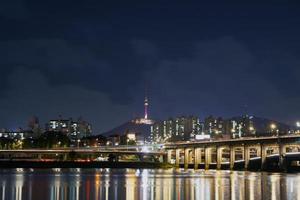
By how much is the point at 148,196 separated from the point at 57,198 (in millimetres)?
9557

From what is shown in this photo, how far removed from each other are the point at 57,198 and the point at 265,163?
11030 centimetres

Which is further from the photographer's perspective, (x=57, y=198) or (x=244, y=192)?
(x=244, y=192)

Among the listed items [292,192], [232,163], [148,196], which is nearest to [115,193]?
[148,196]

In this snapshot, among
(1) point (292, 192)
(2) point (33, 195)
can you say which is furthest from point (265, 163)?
(2) point (33, 195)

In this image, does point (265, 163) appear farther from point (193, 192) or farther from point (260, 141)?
point (193, 192)

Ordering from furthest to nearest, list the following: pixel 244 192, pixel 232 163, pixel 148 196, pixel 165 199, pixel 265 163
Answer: pixel 232 163
pixel 265 163
pixel 244 192
pixel 148 196
pixel 165 199

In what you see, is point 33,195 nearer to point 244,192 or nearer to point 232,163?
point 244,192

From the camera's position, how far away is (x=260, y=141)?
6668 inches

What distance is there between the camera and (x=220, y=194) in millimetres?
70562

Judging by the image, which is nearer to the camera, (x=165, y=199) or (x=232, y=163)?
(x=165, y=199)

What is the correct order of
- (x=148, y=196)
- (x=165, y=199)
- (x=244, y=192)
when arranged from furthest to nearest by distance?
(x=244, y=192) → (x=148, y=196) → (x=165, y=199)

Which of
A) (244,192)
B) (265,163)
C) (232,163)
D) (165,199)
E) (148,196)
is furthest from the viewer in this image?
(232,163)

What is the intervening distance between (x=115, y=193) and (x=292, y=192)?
65.3 feet

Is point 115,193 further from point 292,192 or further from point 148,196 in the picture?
point 292,192
